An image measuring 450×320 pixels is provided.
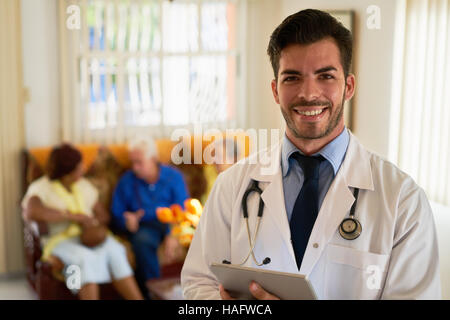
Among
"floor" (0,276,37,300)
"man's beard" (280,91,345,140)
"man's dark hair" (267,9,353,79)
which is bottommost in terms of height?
"floor" (0,276,37,300)

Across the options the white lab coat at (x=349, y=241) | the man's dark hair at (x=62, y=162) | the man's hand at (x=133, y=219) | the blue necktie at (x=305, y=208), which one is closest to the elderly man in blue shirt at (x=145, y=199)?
the man's hand at (x=133, y=219)

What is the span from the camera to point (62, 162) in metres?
3.10

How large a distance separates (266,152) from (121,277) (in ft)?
6.11

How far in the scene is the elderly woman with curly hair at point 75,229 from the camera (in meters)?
2.93

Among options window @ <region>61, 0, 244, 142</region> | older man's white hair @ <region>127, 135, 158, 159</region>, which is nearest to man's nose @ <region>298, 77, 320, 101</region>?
older man's white hair @ <region>127, 135, 158, 159</region>

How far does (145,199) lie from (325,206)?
2.22 m

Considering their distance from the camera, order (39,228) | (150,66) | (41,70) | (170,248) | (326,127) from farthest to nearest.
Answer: (150,66) → (41,70) → (170,248) → (39,228) → (326,127)

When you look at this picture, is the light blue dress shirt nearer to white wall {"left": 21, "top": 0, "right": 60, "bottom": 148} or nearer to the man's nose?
the man's nose

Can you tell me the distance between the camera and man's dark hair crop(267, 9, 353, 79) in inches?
47.4

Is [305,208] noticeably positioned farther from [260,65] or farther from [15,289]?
[260,65]

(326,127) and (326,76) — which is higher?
(326,76)

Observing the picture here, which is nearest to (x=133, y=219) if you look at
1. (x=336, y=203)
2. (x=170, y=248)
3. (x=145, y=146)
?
(x=170, y=248)

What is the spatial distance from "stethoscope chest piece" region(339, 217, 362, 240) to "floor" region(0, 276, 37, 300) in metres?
2.49

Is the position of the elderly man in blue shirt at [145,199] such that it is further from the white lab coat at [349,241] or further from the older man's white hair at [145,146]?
the white lab coat at [349,241]
